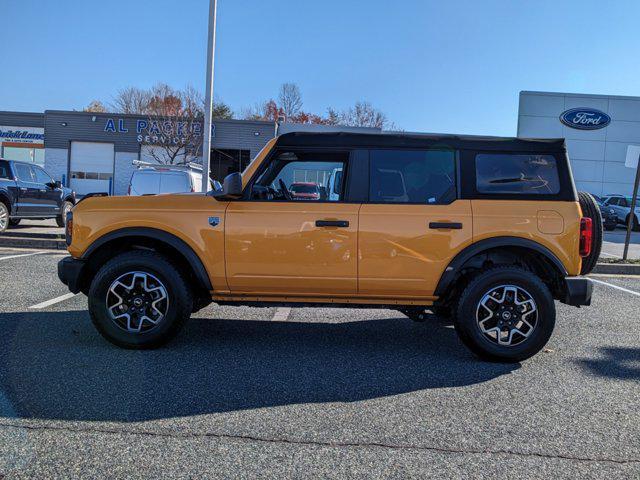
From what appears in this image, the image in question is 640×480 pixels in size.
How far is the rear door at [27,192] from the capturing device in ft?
43.0

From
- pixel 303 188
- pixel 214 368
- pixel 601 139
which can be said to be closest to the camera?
pixel 214 368

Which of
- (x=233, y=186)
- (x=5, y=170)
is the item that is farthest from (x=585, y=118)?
(x=233, y=186)

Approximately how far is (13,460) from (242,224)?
8.15 feet

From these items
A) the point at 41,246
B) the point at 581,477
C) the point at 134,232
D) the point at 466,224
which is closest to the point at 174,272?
the point at 134,232

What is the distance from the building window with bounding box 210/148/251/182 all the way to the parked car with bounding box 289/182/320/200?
30849mm

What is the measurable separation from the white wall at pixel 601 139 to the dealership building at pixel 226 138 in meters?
0.05

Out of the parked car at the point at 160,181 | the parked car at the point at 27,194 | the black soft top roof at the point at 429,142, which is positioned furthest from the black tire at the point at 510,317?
the parked car at the point at 27,194

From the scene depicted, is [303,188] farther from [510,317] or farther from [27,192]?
[27,192]

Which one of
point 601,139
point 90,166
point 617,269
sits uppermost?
point 601,139

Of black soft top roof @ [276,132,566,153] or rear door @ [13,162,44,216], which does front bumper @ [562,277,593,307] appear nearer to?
black soft top roof @ [276,132,566,153]

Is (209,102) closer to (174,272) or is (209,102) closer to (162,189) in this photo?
(162,189)

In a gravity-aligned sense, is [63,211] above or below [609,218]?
below

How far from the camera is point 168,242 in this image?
15.4 ft

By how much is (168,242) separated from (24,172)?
10.8 metres
